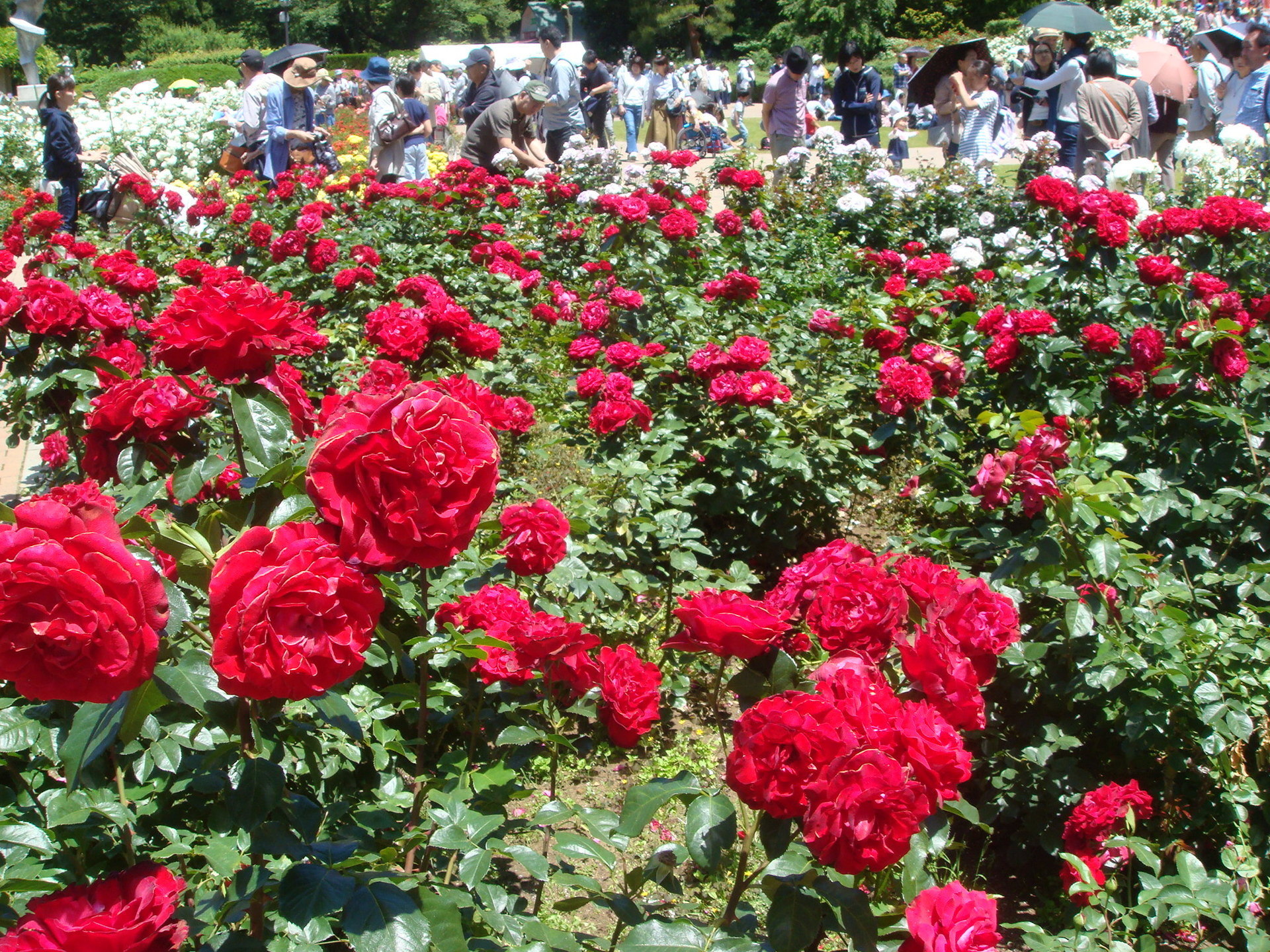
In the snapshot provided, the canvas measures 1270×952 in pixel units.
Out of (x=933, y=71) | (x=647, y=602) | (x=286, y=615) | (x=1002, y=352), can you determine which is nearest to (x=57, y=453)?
(x=647, y=602)

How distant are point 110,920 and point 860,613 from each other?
2.83 feet

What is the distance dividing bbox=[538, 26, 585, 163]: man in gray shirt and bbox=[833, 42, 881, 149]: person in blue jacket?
9.26 ft

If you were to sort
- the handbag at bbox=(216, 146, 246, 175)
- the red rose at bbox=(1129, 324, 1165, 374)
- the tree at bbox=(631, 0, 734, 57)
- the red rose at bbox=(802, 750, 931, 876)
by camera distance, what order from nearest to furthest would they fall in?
the red rose at bbox=(802, 750, 931, 876)
the red rose at bbox=(1129, 324, 1165, 374)
the handbag at bbox=(216, 146, 246, 175)
the tree at bbox=(631, 0, 734, 57)

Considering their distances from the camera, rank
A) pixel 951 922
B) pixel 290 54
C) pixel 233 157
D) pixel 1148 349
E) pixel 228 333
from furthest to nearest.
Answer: pixel 290 54
pixel 233 157
pixel 1148 349
pixel 228 333
pixel 951 922

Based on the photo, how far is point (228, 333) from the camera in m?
1.34

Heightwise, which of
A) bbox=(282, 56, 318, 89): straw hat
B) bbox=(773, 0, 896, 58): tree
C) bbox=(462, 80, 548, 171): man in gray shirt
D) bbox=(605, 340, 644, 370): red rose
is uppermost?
bbox=(773, 0, 896, 58): tree

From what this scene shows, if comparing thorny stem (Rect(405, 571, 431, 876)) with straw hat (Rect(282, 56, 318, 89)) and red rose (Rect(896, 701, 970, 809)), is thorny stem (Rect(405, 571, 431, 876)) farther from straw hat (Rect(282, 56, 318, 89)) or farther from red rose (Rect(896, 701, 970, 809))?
straw hat (Rect(282, 56, 318, 89))

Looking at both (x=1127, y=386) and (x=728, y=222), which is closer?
(x=1127, y=386)

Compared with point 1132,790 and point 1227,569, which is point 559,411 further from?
point 1132,790

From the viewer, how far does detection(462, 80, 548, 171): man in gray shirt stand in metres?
7.51

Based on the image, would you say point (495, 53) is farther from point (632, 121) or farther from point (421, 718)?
point (421, 718)

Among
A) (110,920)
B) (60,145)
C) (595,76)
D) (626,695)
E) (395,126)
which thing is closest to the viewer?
(110,920)

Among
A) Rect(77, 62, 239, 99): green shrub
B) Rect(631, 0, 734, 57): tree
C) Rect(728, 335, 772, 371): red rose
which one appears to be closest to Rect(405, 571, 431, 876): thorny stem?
Rect(728, 335, 772, 371): red rose

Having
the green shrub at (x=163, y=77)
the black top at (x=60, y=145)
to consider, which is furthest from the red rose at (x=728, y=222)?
the green shrub at (x=163, y=77)
